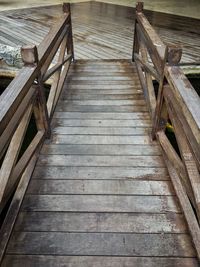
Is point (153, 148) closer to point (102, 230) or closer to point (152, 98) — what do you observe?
point (152, 98)

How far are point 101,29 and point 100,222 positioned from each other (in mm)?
6884

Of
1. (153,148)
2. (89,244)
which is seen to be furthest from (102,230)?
(153,148)

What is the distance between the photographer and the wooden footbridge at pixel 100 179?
1.93m

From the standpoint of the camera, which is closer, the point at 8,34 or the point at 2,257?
the point at 2,257

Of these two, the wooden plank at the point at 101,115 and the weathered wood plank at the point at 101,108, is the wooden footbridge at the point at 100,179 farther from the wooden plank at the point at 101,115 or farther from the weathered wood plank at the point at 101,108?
the weathered wood plank at the point at 101,108

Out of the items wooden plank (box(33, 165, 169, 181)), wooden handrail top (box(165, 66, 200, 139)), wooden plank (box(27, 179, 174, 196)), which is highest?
wooden handrail top (box(165, 66, 200, 139))

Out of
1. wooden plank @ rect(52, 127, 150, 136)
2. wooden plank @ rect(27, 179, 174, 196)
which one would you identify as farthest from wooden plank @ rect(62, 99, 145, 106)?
wooden plank @ rect(27, 179, 174, 196)

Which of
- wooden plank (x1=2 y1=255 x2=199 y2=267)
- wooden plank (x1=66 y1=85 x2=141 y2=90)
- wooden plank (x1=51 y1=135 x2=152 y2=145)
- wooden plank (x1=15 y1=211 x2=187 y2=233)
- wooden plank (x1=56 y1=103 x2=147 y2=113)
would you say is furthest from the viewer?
wooden plank (x1=66 y1=85 x2=141 y2=90)

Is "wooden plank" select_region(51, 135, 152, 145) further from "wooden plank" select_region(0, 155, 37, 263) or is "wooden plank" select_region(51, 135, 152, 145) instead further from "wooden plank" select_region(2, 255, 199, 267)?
"wooden plank" select_region(2, 255, 199, 267)

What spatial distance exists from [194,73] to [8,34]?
4.92m

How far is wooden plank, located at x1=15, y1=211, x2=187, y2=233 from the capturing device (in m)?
2.11

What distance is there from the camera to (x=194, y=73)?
5.21m

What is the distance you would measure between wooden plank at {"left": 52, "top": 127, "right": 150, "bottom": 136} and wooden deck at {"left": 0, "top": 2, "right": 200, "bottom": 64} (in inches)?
104

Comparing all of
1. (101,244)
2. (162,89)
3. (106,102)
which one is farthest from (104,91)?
(101,244)
